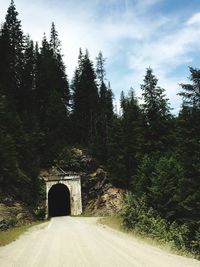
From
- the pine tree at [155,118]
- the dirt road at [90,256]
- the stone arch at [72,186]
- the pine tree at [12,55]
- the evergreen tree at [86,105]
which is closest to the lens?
the dirt road at [90,256]

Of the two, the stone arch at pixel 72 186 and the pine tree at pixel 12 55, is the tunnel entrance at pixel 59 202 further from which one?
the pine tree at pixel 12 55

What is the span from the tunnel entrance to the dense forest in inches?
320

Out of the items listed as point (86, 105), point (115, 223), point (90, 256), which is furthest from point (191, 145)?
point (86, 105)

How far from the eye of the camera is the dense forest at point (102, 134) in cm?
2541

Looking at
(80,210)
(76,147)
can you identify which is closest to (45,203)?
(80,210)

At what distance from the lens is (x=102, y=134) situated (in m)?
67.6

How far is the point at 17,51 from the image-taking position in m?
63.3

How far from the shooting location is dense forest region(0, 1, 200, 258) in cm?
2541

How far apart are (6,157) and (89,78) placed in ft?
133

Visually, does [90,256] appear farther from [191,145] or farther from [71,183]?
[71,183]

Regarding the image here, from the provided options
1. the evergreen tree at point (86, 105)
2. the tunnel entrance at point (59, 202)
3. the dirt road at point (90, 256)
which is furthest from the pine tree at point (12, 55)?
the dirt road at point (90, 256)

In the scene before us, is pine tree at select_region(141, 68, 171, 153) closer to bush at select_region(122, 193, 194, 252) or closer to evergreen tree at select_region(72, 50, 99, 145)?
bush at select_region(122, 193, 194, 252)

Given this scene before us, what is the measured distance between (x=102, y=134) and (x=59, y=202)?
14.8 metres

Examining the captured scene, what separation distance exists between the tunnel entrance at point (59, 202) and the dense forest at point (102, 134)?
812 centimetres
